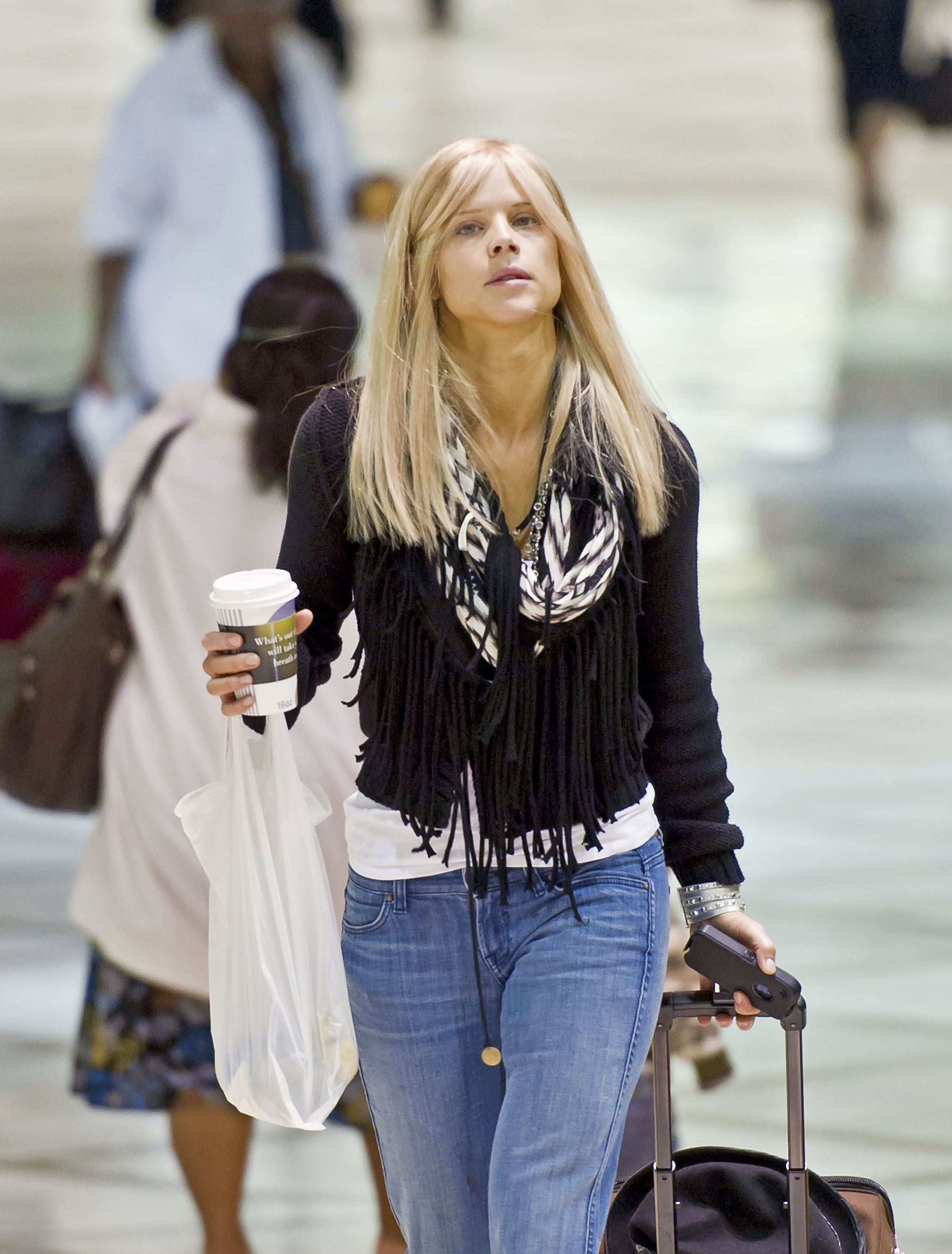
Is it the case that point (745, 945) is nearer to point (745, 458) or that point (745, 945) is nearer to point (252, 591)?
point (252, 591)

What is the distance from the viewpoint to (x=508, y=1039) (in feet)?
6.65

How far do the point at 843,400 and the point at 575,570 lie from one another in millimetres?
7908

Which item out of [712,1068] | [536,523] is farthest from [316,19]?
[536,523]

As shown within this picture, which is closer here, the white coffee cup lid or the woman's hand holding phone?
the white coffee cup lid

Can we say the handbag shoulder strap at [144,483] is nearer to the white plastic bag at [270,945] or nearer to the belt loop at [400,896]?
the white plastic bag at [270,945]

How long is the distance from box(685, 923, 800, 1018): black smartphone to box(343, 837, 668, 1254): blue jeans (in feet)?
0.13

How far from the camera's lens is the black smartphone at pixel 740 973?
2.06m

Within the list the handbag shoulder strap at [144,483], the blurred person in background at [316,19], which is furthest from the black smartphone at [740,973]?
the blurred person in background at [316,19]

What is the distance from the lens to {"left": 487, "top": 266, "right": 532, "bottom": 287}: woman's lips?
80.7 inches

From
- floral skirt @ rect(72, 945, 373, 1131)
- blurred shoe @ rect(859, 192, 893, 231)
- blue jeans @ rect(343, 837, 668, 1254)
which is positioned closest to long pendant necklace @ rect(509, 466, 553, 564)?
blue jeans @ rect(343, 837, 668, 1254)

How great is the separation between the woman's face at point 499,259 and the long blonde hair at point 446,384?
0.01 meters

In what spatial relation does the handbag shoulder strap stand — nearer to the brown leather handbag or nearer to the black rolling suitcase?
the brown leather handbag

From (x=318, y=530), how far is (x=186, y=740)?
1015mm

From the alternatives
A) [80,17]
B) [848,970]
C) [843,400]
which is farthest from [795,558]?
[80,17]
